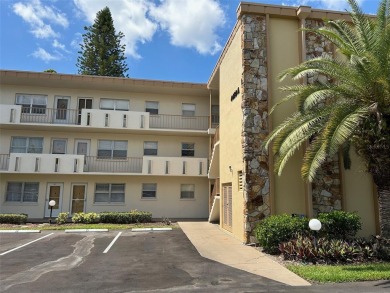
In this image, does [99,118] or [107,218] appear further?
[99,118]

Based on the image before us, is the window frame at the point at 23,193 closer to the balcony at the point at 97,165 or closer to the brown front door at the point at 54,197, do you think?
the brown front door at the point at 54,197

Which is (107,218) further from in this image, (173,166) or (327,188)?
(327,188)

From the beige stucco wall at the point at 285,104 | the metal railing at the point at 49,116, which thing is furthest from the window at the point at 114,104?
the beige stucco wall at the point at 285,104

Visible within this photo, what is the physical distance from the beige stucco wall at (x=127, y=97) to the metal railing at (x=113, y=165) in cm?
383

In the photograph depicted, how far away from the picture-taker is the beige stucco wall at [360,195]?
41.1ft

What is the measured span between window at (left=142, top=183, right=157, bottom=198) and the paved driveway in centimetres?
909

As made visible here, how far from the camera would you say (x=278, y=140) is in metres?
11.6

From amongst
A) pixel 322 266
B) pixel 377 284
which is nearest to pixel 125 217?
pixel 322 266

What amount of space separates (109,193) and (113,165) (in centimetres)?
202

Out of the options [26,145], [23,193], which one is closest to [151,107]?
[26,145]

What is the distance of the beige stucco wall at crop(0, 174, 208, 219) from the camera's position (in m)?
21.1

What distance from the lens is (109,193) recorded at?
21922mm

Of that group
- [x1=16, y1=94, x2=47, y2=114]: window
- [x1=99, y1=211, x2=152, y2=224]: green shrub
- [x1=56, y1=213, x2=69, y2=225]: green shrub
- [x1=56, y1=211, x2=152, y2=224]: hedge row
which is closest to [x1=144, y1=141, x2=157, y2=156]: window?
[x1=56, y1=211, x2=152, y2=224]: hedge row

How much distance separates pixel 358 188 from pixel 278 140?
422cm
